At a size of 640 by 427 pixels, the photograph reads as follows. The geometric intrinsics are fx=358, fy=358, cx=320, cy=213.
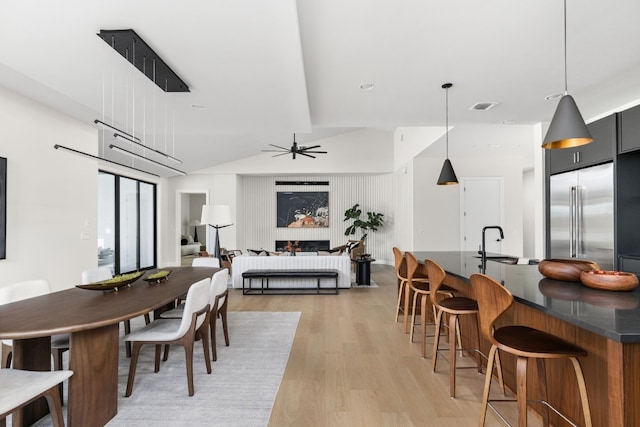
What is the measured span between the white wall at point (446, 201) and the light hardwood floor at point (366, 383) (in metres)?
3.73

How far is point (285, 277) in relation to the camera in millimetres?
6145

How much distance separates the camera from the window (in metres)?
7.09

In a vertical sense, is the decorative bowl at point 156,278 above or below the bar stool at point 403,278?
above

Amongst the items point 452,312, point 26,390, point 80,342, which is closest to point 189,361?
point 80,342

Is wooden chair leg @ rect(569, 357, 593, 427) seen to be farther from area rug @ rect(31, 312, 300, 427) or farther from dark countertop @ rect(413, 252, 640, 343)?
area rug @ rect(31, 312, 300, 427)

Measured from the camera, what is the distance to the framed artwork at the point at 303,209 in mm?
10688

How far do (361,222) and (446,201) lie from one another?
2803mm

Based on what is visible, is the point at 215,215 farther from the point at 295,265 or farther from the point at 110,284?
the point at 110,284

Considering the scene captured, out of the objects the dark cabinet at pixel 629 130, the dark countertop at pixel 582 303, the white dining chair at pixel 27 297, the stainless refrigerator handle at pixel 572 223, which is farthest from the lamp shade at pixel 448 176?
the white dining chair at pixel 27 297

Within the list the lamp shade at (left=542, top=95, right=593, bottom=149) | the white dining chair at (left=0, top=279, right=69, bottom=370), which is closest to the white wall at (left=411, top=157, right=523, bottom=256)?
the lamp shade at (left=542, top=95, right=593, bottom=149)

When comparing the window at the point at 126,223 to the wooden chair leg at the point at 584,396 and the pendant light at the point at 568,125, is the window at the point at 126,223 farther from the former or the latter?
the wooden chair leg at the point at 584,396

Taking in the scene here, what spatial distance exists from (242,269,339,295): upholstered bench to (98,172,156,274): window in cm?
304

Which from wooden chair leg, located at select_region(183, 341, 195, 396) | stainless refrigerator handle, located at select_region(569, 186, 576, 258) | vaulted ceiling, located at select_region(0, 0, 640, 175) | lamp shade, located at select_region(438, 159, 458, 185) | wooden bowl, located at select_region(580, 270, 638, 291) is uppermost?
vaulted ceiling, located at select_region(0, 0, 640, 175)

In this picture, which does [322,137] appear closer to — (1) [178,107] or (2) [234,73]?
(1) [178,107]
